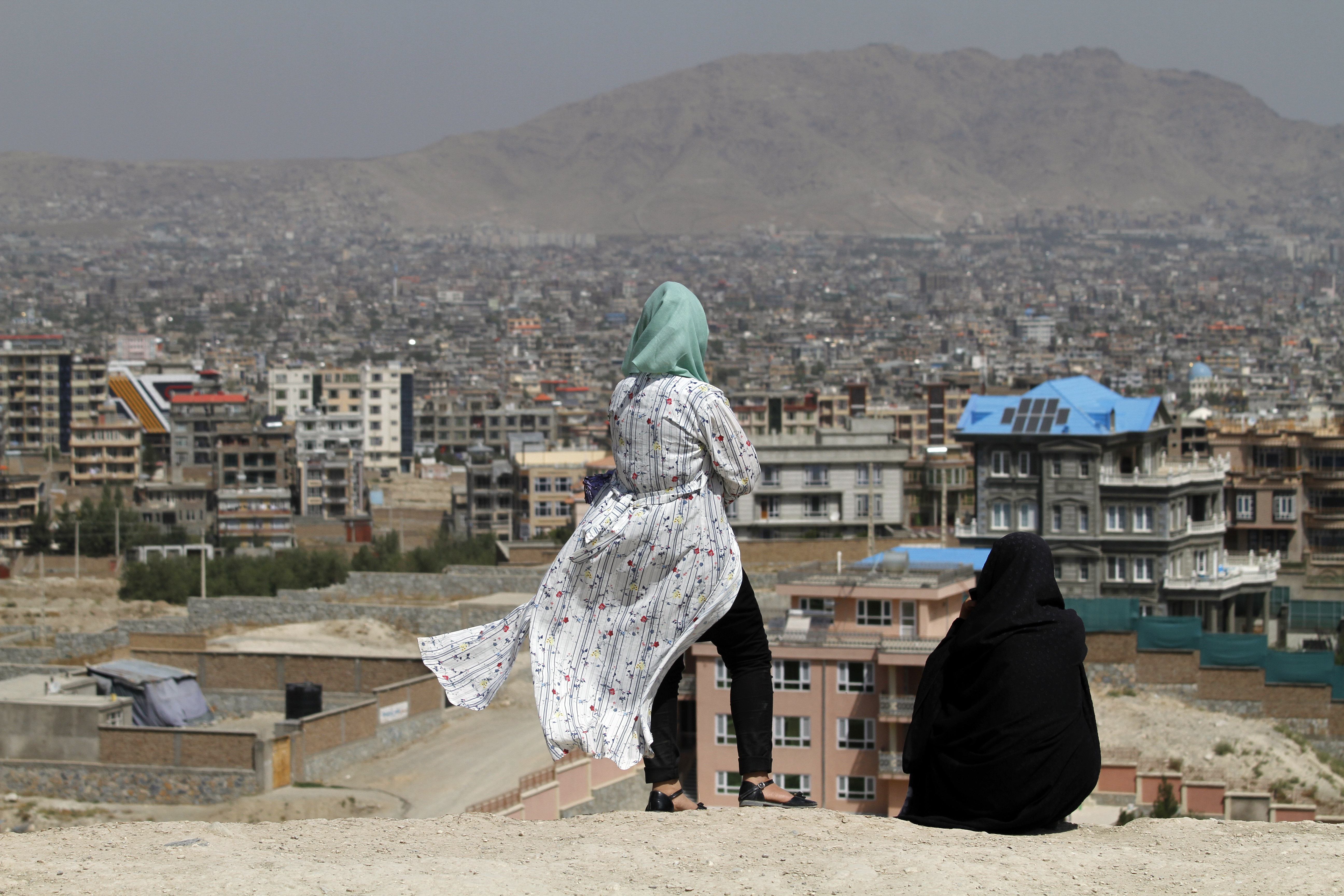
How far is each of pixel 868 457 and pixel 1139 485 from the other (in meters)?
7.78

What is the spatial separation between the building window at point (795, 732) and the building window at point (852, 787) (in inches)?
17.6

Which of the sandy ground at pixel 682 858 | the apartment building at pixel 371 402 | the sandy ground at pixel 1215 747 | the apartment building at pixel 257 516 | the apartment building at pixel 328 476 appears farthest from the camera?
the apartment building at pixel 371 402

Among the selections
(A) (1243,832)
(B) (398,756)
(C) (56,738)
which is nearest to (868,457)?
(B) (398,756)

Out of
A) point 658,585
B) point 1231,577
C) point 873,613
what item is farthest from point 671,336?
point 1231,577

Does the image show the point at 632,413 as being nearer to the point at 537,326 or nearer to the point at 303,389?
the point at 303,389

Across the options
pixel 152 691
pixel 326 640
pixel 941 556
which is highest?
pixel 941 556

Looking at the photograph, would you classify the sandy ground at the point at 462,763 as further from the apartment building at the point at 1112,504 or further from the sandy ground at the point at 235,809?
the apartment building at the point at 1112,504

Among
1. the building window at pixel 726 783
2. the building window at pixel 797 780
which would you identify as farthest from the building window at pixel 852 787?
the building window at pixel 726 783

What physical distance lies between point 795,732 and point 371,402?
2354 inches

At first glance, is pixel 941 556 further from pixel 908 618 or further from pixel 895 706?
pixel 895 706

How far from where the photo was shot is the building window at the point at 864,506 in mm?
34875

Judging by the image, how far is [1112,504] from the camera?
27.8m

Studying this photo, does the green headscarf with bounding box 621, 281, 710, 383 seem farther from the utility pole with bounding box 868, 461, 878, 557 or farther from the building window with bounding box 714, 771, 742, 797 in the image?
the utility pole with bounding box 868, 461, 878, 557

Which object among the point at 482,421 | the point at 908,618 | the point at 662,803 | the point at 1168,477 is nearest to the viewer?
the point at 662,803
